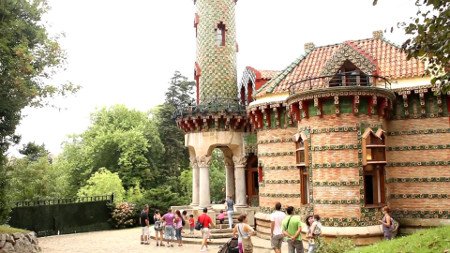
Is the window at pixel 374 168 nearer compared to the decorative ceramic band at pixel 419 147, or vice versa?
the window at pixel 374 168

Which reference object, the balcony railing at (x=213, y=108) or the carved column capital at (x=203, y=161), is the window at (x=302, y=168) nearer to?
the balcony railing at (x=213, y=108)

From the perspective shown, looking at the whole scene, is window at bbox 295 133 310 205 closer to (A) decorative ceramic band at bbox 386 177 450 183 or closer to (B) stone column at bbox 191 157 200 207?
(A) decorative ceramic band at bbox 386 177 450 183

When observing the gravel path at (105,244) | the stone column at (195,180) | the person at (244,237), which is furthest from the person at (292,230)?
the stone column at (195,180)

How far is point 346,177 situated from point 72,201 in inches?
722

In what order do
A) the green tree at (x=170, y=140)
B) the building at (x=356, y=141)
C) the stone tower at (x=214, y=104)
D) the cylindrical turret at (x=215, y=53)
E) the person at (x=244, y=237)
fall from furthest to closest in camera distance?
the green tree at (x=170, y=140)
the cylindrical turret at (x=215, y=53)
the stone tower at (x=214, y=104)
the building at (x=356, y=141)
the person at (x=244, y=237)

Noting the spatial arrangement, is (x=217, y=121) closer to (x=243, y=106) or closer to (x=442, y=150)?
(x=243, y=106)

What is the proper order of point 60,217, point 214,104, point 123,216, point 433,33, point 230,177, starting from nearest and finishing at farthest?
1. point 433,33
2. point 214,104
3. point 60,217
4. point 230,177
5. point 123,216

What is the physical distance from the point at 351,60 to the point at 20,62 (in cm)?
1134

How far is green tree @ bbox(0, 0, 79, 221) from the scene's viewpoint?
51.3ft

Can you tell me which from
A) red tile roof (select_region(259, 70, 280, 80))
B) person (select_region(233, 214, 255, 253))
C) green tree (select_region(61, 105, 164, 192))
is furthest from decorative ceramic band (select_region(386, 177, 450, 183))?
green tree (select_region(61, 105, 164, 192))

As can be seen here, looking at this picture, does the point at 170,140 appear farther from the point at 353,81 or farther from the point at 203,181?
the point at 353,81

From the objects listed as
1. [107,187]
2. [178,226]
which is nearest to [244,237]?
[178,226]

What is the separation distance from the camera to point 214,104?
21.7m

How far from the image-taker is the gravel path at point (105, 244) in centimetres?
1761
